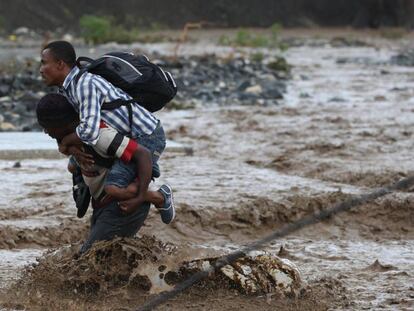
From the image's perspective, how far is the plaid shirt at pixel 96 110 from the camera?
4.28 m

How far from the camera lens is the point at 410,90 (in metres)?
15.2

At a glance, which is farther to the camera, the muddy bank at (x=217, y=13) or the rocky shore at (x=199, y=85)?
the muddy bank at (x=217, y=13)

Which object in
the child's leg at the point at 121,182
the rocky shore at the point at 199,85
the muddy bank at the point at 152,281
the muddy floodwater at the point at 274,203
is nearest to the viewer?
the child's leg at the point at 121,182

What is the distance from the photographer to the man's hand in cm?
442

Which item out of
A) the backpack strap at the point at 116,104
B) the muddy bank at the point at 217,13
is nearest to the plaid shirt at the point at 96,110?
the backpack strap at the point at 116,104

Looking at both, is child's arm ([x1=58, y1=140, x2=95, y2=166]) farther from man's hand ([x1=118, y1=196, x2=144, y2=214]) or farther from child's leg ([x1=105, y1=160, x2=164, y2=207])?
man's hand ([x1=118, y1=196, x2=144, y2=214])

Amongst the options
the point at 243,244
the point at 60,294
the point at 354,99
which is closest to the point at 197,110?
the point at 354,99

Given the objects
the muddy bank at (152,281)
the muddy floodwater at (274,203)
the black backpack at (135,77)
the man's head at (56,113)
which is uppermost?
the black backpack at (135,77)

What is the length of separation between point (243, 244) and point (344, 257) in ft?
2.42

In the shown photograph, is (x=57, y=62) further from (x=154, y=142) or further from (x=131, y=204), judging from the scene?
(x=131, y=204)

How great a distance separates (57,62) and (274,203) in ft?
8.98

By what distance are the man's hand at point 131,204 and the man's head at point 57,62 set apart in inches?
23.6

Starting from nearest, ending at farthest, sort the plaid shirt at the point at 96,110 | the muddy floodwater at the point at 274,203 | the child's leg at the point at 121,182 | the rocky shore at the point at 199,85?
the plaid shirt at the point at 96,110 → the child's leg at the point at 121,182 → the muddy floodwater at the point at 274,203 → the rocky shore at the point at 199,85

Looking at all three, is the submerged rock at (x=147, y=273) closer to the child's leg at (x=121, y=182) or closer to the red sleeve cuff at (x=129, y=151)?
the child's leg at (x=121, y=182)
